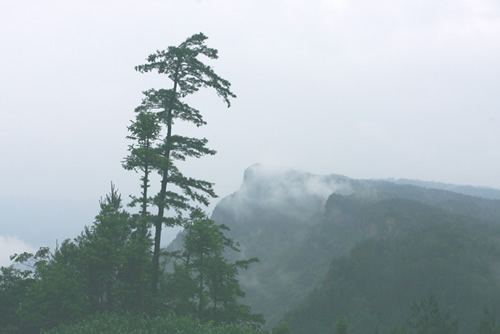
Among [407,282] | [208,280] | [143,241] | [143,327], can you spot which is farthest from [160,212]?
[407,282]

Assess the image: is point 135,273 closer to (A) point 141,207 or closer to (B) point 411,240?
(A) point 141,207

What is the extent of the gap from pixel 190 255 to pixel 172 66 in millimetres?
10506

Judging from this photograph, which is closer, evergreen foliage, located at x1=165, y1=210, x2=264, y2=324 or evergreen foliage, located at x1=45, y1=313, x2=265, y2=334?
evergreen foliage, located at x1=45, y1=313, x2=265, y2=334

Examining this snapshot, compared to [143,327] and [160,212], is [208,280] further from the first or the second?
[143,327]

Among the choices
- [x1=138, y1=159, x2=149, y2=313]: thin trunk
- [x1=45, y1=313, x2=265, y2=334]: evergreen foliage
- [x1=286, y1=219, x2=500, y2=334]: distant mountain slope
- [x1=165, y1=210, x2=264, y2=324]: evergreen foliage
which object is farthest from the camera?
[x1=286, y1=219, x2=500, y2=334]: distant mountain slope

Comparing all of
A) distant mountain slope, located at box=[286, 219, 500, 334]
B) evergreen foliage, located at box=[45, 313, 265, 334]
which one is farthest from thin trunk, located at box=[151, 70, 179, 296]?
distant mountain slope, located at box=[286, 219, 500, 334]

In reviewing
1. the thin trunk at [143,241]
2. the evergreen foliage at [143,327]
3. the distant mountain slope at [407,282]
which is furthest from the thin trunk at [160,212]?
the distant mountain slope at [407,282]

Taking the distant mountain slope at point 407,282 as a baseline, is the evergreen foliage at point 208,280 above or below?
above

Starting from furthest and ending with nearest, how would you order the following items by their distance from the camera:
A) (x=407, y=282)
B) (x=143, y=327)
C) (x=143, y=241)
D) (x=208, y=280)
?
(x=407, y=282) → (x=208, y=280) → (x=143, y=241) → (x=143, y=327)

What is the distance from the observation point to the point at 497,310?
337ft

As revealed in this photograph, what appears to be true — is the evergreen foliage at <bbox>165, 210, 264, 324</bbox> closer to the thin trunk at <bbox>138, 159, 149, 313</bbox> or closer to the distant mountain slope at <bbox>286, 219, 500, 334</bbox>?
the thin trunk at <bbox>138, 159, 149, 313</bbox>

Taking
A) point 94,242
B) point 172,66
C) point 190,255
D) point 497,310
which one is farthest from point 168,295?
point 497,310

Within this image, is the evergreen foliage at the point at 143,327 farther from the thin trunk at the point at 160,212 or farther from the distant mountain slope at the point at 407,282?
the distant mountain slope at the point at 407,282

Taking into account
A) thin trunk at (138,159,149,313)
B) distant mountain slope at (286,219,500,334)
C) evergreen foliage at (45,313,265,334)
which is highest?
thin trunk at (138,159,149,313)
